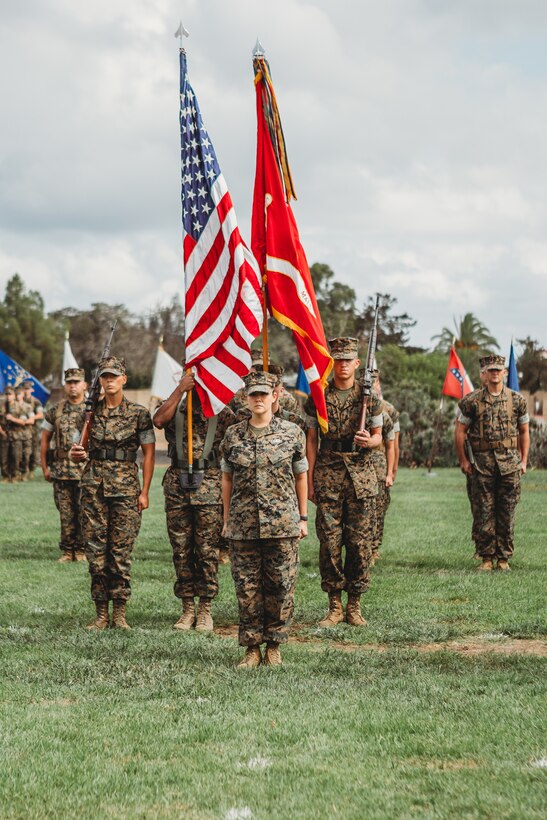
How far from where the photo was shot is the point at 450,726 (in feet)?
18.7

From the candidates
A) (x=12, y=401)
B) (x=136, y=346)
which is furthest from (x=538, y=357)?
(x=12, y=401)

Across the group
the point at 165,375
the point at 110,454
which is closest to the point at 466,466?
the point at 110,454

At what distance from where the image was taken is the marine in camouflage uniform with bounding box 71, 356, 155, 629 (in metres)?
8.77

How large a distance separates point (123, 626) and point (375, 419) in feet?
9.09

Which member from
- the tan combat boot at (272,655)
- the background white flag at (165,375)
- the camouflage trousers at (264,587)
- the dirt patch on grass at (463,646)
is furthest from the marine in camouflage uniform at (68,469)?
the background white flag at (165,375)

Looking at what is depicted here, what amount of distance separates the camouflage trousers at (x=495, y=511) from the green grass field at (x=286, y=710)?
3.40 ft

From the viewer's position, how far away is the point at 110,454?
885 cm

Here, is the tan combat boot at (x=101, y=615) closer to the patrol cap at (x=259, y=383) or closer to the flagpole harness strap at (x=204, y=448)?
the flagpole harness strap at (x=204, y=448)

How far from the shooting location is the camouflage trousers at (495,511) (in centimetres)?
1218

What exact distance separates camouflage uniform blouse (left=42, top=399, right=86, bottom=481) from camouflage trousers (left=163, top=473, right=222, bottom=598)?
14.2 ft

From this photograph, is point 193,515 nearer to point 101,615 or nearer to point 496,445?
point 101,615

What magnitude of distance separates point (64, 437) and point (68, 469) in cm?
50

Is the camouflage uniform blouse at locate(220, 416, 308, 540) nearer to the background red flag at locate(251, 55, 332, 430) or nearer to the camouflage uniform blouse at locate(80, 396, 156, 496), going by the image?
the background red flag at locate(251, 55, 332, 430)

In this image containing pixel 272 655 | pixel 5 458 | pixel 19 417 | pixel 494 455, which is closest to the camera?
pixel 272 655
